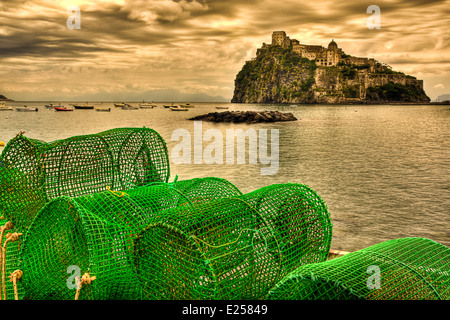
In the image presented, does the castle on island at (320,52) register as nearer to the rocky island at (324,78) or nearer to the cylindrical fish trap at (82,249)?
the rocky island at (324,78)

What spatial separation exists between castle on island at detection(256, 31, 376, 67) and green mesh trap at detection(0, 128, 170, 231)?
138000 mm

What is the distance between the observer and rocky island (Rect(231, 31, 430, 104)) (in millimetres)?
132875

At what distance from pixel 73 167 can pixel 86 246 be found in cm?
154

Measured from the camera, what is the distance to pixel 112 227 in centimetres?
290

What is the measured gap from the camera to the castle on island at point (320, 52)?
135875 millimetres

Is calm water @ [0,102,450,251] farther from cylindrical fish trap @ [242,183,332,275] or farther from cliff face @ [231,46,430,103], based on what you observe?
cliff face @ [231,46,430,103]

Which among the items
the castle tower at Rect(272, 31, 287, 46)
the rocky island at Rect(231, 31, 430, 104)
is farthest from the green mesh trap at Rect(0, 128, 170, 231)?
the castle tower at Rect(272, 31, 287, 46)

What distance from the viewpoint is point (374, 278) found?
2215mm

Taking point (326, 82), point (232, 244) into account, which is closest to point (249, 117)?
point (232, 244)

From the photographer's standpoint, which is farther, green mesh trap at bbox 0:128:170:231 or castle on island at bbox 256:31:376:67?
castle on island at bbox 256:31:376:67

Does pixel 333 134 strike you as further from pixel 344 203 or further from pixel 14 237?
pixel 14 237

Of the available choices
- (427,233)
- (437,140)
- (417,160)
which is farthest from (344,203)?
(437,140)

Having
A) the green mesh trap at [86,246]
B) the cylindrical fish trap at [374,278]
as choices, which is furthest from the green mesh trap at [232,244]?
the cylindrical fish trap at [374,278]
